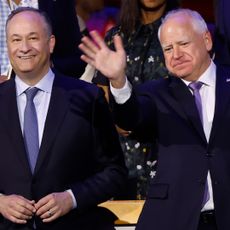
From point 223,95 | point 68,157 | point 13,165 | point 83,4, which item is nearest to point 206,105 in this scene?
point 223,95

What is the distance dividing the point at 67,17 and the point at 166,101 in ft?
2.88

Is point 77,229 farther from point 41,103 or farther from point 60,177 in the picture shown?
point 41,103

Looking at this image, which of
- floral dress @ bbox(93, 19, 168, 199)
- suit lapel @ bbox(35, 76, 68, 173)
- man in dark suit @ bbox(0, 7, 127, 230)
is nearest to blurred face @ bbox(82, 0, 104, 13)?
floral dress @ bbox(93, 19, 168, 199)

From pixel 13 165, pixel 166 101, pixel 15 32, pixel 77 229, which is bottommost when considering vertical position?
pixel 77 229

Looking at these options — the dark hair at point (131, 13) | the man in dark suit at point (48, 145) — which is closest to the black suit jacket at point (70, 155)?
the man in dark suit at point (48, 145)

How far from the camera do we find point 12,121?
11.6 ft

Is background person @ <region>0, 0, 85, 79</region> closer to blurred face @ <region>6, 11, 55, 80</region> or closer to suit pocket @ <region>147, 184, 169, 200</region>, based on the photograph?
blurred face @ <region>6, 11, 55, 80</region>

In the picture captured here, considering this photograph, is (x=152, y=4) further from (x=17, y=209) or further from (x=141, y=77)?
(x=17, y=209)

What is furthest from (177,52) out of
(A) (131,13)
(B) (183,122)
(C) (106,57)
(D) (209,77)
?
(A) (131,13)

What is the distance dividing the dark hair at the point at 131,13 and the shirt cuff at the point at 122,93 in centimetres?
112

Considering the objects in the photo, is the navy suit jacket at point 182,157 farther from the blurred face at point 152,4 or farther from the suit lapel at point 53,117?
the blurred face at point 152,4

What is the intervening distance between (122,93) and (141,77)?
93 cm

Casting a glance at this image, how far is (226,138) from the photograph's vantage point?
342cm

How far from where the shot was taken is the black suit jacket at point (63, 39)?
13.6 ft
